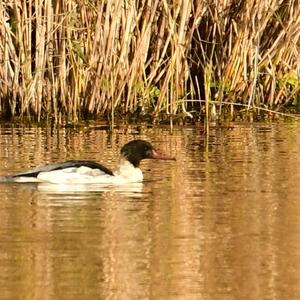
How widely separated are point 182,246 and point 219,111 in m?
7.89

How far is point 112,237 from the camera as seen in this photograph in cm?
816

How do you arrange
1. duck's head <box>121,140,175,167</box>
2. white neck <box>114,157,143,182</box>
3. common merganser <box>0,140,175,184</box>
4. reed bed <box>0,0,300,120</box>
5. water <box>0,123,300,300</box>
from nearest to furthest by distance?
water <box>0,123,300,300</box> → common merganser <box>0,140,175,184</box> → white neck <box>114,157,143,182</box> → duck's head <box>121,140,175,167</box> → reed bed <box>0,0,300,120</box>

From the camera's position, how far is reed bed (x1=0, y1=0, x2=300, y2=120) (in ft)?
48.4

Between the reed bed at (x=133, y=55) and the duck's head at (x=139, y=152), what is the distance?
316 centimetres

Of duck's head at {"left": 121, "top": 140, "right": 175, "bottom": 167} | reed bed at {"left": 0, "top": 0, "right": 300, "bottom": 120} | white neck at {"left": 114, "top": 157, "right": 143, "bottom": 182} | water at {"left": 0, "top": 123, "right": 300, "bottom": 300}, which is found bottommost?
water at {"left": 0, "top": 123, "right": 300, "bottom": 300}

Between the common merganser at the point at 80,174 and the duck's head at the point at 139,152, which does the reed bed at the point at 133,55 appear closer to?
the duck's head at the point at 139,152

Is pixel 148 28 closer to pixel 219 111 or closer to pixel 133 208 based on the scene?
pixel 219 111

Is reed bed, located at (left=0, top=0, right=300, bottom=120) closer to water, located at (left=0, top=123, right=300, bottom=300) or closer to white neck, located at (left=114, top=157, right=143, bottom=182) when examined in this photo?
water, located at (left=0, top=123, right=300, bottom=300)

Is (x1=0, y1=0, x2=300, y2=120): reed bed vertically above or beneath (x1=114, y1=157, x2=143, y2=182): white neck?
above

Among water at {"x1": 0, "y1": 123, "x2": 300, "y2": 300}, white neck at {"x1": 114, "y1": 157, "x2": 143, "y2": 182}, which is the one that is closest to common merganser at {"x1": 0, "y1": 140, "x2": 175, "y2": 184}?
white neck at {"x1": 114, "y1": 157, "x2": 143, "y2": 182}

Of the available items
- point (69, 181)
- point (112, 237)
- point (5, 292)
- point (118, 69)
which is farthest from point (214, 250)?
point (118, 69)

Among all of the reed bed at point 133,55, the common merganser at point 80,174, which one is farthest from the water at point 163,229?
the reed bed at point 133,55

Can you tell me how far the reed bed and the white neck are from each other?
11.5 feet

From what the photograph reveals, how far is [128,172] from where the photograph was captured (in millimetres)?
10945
